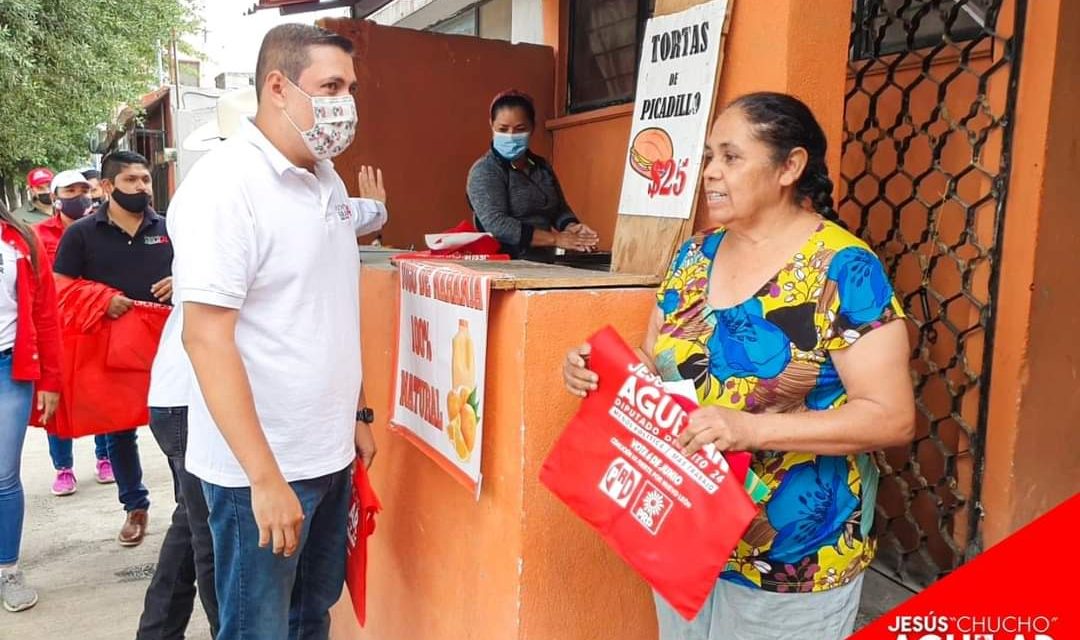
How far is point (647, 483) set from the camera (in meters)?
1.62

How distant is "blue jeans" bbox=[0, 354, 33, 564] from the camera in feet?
11.5

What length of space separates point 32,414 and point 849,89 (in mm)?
3838

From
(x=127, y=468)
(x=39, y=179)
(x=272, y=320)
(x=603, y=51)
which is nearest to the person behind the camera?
(x=272, y=320)

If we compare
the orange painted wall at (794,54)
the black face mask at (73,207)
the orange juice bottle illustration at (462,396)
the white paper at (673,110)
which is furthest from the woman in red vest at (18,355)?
the orange painted wall at (794,54)

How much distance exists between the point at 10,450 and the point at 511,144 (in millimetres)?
2584

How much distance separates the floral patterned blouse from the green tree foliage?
12181 millimetres

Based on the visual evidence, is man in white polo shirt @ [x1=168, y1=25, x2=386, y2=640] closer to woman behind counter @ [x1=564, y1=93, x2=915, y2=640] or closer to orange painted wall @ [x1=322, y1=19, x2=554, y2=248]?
woman behind counter @ [x1=564, y1=93, x2=915, y2=640]

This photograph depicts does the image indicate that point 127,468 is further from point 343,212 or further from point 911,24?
point 911,24

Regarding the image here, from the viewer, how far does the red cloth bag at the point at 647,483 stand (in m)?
1.51

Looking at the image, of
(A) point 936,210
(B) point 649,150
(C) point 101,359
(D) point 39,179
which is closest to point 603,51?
(A) point 936,210

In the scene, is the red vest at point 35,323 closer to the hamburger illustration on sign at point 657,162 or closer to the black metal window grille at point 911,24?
the hamburger illustration on sign at point 657,162

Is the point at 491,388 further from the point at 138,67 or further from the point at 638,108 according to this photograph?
the point at 138,67

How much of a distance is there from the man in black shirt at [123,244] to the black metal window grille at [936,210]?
3.24 meters

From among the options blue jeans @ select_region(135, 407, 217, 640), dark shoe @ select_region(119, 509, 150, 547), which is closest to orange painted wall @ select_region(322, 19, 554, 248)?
dark shoe @ select_region(119, 509, 150, 547)
